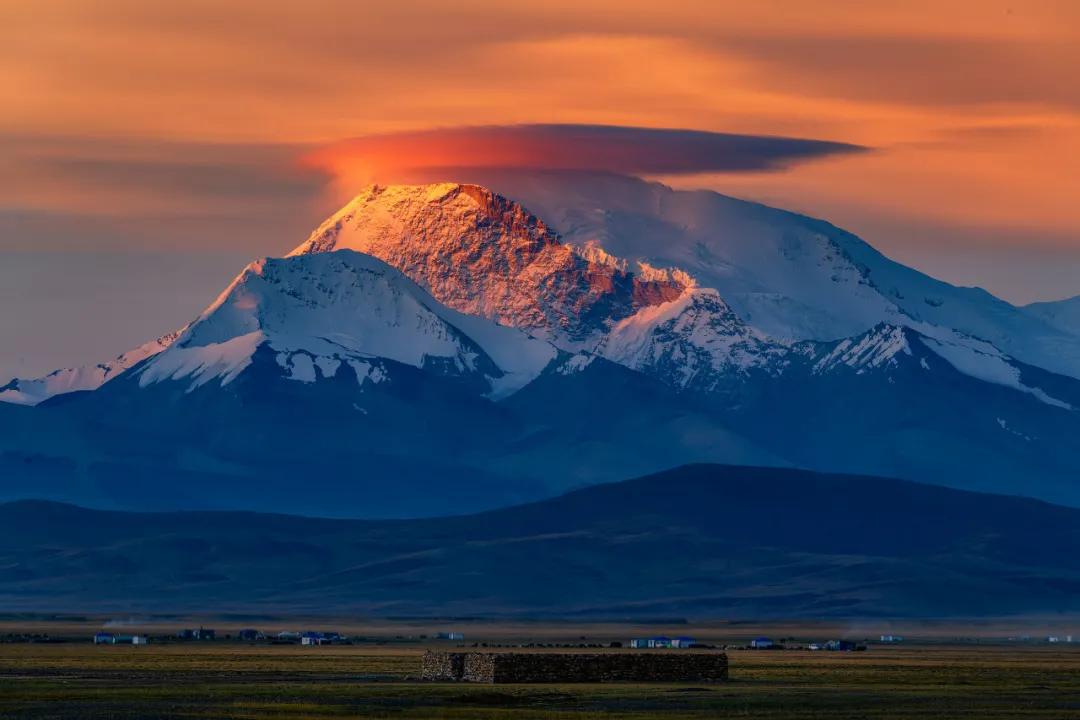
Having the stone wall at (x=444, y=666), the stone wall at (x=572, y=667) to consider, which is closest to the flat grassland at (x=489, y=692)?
the stone wall at (x=444, y=666)

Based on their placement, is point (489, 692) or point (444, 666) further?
point (444, 666)

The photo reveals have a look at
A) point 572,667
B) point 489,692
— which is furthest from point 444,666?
point 489,692

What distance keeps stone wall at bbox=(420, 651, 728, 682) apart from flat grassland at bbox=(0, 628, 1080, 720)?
178 cm

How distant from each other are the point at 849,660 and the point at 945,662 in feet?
20.3

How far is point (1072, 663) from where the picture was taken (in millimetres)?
164625

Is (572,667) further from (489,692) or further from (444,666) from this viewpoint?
(489,692)

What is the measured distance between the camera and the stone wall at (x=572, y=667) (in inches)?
4882

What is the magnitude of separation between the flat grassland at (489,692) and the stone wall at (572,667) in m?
1.78

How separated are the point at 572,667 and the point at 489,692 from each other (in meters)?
12.3

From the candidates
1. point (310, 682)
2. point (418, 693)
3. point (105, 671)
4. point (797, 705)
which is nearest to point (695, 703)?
Result: point (797, 705)

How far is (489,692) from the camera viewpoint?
11388cm

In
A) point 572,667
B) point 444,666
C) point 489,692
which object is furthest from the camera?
point 444,666

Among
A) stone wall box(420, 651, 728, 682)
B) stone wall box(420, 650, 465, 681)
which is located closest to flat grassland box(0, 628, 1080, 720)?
stone wall box(420, 650, 465, 681)

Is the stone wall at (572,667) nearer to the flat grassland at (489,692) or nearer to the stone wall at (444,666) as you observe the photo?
the stone wall at (444,666)
